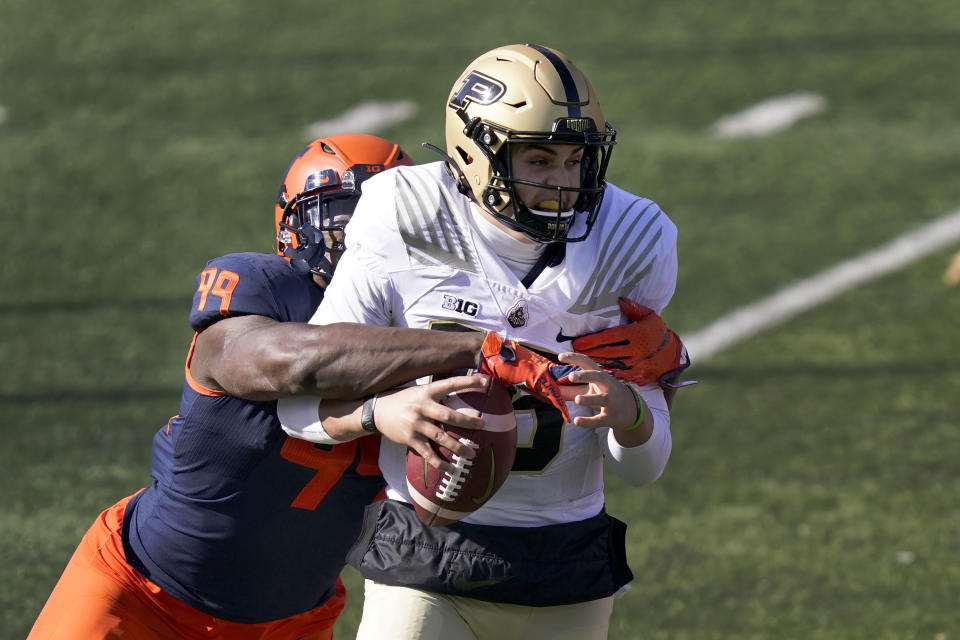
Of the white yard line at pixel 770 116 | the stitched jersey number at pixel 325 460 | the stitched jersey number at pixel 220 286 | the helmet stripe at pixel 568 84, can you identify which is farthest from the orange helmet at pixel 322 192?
the white yard line at pixel 770 116

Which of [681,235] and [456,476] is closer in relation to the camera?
[456,476]

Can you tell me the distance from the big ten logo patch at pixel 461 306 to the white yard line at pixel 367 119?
6818 mm

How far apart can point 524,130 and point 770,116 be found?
741cm

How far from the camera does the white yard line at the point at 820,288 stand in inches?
312

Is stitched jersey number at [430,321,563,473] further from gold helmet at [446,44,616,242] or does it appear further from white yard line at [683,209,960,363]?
white yard line at [683,209,960,363]

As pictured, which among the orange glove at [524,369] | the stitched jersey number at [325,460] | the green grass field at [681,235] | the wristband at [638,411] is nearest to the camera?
the orange glove at [524,369]

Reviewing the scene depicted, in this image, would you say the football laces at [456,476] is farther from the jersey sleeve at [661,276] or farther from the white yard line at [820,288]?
the white yard line at [820,288]

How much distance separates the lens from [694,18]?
1102cm

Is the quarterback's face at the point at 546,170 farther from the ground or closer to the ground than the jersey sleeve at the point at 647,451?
farther from the ground

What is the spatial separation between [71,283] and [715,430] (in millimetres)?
A: 4147

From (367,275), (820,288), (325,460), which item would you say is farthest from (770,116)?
(367,275)

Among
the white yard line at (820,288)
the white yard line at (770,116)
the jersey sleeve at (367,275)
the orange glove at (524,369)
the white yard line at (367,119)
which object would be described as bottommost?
the white yard line at (820,288)

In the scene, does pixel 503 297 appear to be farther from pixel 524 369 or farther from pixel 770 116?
pixel 770 116

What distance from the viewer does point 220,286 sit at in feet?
11.0
